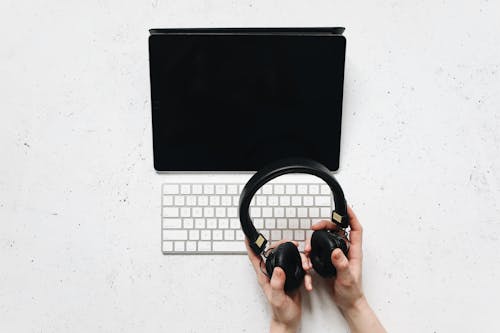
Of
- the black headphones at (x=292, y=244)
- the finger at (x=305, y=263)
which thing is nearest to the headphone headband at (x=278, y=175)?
the black headphones at (x=292, y=244)

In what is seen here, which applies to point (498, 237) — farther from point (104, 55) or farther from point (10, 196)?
point (10, 196)

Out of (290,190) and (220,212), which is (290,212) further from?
(220,212)

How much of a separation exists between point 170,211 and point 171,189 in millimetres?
48

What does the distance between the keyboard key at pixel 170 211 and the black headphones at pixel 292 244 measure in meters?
0.21

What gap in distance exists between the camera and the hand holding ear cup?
78 centimetres

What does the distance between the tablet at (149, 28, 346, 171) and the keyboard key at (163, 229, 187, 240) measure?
13cm

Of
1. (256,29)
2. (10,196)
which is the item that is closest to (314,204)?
(256,29)

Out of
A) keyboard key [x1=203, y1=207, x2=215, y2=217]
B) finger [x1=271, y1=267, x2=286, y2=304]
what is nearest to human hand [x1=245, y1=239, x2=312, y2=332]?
finger [x1=271, y1=267, x2=286, y2=304]

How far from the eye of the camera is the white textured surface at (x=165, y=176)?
0.89 m

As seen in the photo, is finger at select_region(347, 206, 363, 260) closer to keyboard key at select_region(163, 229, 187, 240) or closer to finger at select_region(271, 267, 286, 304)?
finger at select_region(271, 267, 286, 304)

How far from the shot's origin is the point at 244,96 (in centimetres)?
86

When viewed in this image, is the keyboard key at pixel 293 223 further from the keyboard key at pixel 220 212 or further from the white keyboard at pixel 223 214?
the keyboard key at pixel 220 212

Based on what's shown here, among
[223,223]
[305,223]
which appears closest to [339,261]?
[305,223]

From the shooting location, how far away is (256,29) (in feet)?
2.79
